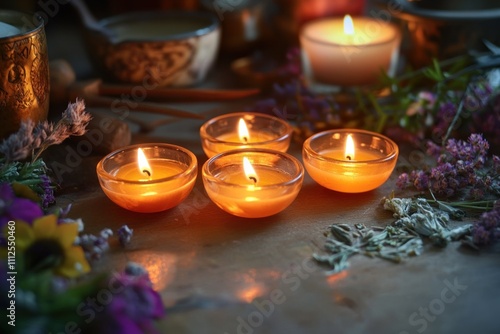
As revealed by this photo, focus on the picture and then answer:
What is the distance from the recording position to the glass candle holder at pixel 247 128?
1.39m

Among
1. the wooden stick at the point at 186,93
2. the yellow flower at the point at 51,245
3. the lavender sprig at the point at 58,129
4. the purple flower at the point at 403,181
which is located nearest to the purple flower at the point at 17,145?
the lavender sprig at the point at 58,129

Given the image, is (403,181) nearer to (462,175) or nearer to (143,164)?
(462,175)

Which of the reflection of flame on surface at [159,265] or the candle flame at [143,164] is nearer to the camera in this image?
the reflection of flame on surface at [159,265]

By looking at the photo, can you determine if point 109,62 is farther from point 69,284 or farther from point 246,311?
point 246,311

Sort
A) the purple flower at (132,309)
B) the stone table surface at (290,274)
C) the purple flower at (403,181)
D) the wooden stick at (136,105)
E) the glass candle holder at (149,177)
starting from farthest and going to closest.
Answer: the wooden stick at (136,105) → the purple flower at (403,181) → the glass candle holder at (149,177) → the stone table surface at (290,274) → the purple flower at (132,309)

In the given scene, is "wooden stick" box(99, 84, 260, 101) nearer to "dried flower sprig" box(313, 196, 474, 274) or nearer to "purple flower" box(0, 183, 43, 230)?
"dried flower sprig" box(313, 196, 474, 274)

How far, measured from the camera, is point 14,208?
39.0 inches

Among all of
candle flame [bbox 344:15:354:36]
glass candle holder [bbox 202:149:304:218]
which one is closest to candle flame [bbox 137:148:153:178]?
glass candle holder [bbox 202:149:304:218]

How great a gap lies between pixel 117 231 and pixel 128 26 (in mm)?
939

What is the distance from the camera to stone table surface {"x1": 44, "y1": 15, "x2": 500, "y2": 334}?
941mm

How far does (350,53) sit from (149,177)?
2.29ft

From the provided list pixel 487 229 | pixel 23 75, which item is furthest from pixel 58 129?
pixel 487 229

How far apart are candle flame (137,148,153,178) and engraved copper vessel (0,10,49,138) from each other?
0.77 ft

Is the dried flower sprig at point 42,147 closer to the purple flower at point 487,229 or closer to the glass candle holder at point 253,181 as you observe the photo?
the glass candle holder at point 253,181
